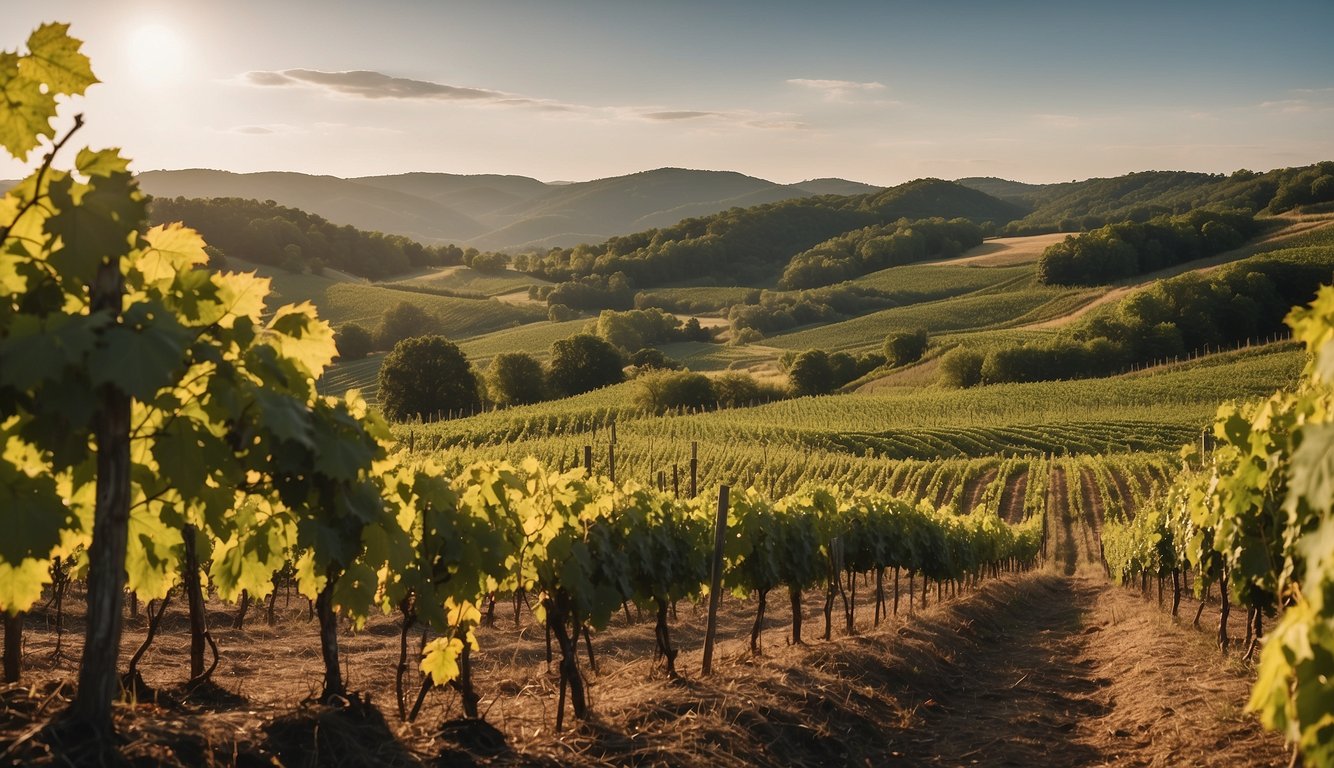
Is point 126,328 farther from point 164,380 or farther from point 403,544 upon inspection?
point 403,544

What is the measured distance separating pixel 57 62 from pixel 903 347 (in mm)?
79828

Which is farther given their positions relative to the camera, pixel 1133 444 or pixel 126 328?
pixel 1133 444

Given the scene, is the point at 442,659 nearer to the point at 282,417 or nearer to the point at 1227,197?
the point at 282,417

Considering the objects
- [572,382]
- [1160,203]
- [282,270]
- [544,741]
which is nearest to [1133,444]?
[572,382]

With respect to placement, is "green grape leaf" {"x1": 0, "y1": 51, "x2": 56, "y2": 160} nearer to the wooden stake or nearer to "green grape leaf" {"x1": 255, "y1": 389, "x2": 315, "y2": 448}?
"green grape leaf" {"x1": 255, "y1": 389, "x2": 315, "y2": 448}

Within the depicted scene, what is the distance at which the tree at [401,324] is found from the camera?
84938mm

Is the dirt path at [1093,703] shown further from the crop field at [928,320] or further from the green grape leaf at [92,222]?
the crop field at [928,320]

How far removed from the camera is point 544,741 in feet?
18.9

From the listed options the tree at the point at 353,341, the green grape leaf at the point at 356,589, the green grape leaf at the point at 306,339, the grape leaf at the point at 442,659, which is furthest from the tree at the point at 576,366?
the green grape leaf at the point at 306,339

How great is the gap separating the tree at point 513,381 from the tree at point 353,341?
1826 cm

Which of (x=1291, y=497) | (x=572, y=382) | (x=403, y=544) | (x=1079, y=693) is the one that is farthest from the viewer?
(x=572, y=382)

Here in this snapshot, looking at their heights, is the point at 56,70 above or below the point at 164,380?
above

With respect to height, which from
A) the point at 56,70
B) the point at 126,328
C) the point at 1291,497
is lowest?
the point at 1291,497

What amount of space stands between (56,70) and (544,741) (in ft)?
12.9
